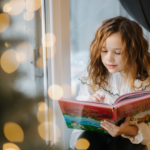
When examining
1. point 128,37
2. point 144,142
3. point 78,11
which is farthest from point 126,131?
point 78,11

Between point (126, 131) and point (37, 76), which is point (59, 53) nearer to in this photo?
point (37, 76)

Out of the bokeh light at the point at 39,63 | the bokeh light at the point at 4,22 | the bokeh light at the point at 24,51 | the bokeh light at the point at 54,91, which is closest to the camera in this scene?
the bokeh light at the point at 4,22

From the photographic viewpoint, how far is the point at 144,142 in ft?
2.68

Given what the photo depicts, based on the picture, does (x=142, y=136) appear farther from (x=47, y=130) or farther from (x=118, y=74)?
(x=47, y=130)

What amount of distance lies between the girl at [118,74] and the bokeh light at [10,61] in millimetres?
426

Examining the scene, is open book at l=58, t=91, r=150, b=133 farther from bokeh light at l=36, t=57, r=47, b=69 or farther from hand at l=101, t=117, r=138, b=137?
bokeh light at l=36, t=57, r=47, b=69

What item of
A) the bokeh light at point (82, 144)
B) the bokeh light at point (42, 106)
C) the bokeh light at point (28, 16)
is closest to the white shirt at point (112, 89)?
the bokeh light at point (82, 144)

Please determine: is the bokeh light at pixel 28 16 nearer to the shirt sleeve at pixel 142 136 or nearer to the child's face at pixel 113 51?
the child's face at pixel 113 51

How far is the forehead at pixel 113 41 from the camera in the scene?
86cm

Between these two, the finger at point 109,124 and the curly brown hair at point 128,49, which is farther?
the curly brown hair at point 128,49

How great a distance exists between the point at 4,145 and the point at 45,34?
0.64 meters

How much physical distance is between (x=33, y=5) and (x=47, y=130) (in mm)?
764

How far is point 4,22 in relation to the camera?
674 mm

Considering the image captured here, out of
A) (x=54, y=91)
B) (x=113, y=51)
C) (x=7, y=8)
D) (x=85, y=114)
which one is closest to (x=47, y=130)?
(x=54, y=91)
